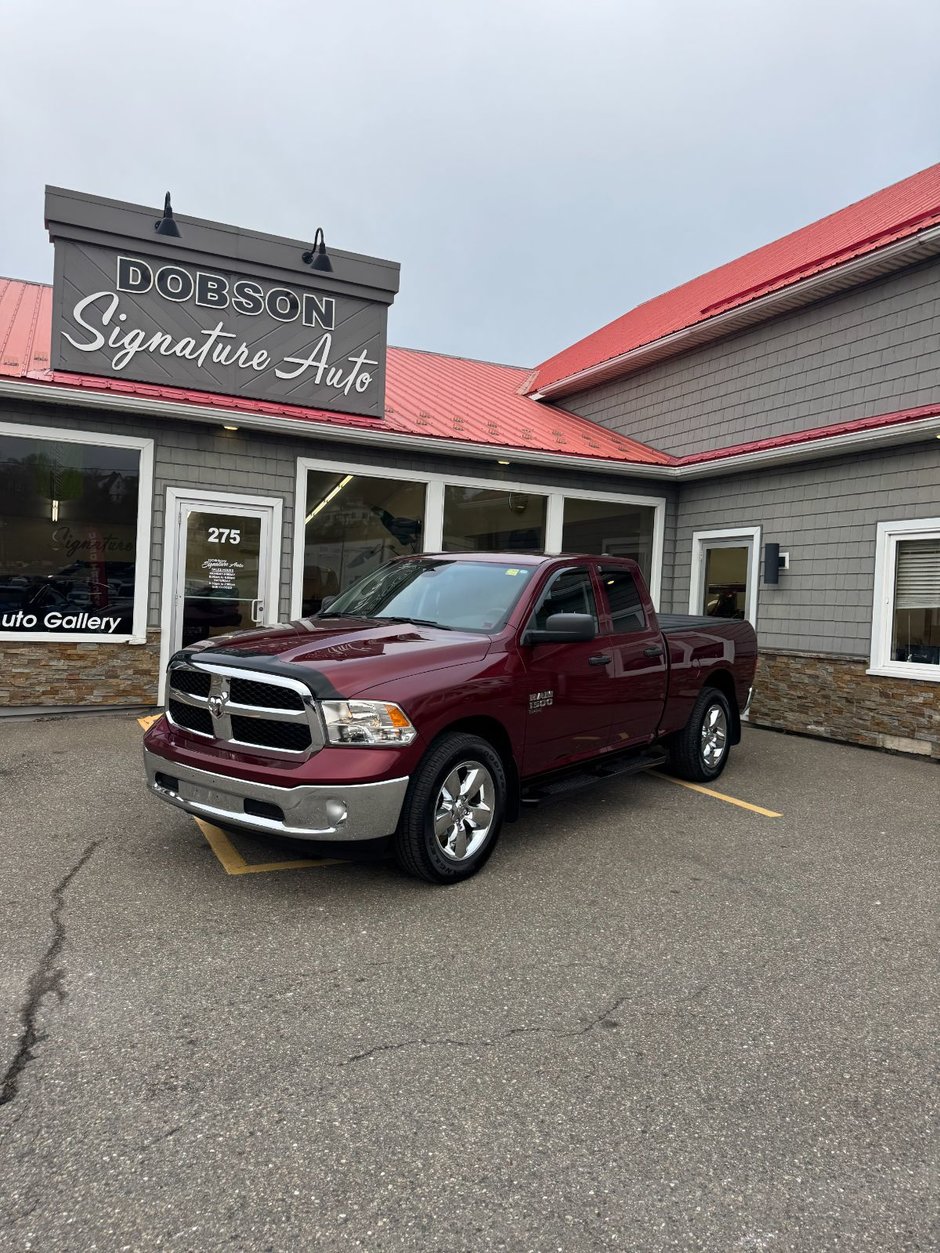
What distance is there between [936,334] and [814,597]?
10.8 feet

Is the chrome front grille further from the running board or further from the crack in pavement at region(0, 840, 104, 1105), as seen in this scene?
the running board

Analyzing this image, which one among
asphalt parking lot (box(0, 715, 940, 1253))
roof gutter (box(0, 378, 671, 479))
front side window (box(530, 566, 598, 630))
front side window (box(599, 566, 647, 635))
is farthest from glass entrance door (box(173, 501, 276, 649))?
front side window (box(530, 566, 598, 630))

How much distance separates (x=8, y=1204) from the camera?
212 cm

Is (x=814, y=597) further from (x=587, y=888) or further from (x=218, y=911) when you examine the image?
(x=218, y=911)

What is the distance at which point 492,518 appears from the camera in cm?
1127

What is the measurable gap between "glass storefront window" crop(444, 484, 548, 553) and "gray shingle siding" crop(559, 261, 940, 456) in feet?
10.1

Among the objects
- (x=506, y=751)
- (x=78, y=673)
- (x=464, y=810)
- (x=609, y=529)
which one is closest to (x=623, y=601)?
(x=506, y=751)

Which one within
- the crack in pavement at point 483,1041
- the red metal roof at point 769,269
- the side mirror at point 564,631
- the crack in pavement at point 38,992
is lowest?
→ the crack in pavement at point 38,992

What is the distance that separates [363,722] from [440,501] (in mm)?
7067

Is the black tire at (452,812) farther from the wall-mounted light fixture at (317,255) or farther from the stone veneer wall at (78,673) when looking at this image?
the wall-mounted light fixture at (317,255)

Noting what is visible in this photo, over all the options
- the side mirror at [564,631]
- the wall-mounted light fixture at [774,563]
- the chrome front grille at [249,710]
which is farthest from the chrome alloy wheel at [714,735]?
the chrome front grille at [249,710]

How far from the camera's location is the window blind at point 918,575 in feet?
28.7

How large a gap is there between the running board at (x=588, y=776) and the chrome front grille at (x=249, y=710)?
1556 mm

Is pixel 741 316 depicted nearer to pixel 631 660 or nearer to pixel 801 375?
pixel 801 375
